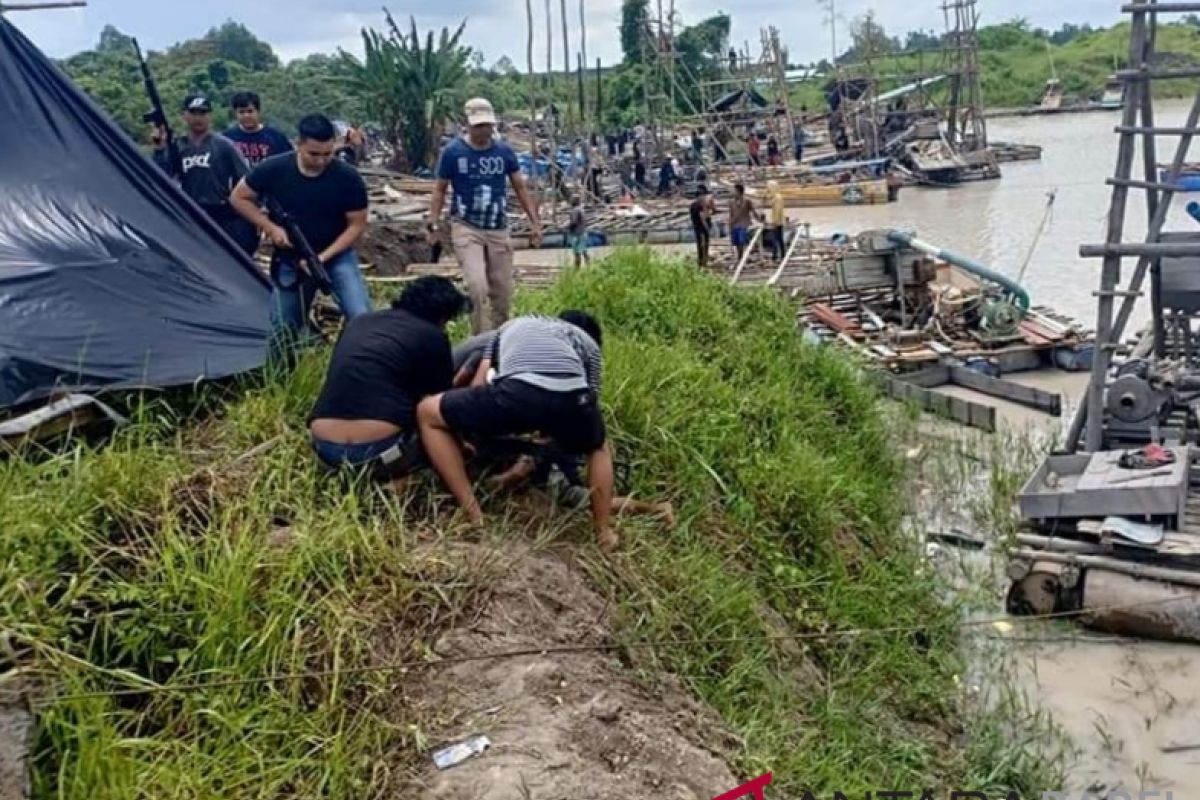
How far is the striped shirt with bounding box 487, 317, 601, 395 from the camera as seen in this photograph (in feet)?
13.9

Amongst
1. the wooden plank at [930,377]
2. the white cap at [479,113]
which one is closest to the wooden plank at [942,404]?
the wooden plank at [930,377]

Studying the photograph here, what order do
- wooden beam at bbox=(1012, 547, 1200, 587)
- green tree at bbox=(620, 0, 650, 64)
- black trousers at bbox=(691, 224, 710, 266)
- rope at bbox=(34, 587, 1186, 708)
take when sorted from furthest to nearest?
green tree at bbox=(620, 0, 650, 64)
black trousers at bbox=(691, 224, 710, 266)
wooden beam at bbox=(1012, 547, 1200, 587)
rope at bbox=(34, 587, 1186, 708)

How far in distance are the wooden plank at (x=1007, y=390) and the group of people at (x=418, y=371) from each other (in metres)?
7.33

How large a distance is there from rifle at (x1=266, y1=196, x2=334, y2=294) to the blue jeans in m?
0.05

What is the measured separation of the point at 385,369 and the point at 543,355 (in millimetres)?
588

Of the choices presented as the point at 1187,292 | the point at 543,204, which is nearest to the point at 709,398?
the point at 1187,292

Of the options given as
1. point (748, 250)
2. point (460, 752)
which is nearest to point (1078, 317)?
point (748, 250)

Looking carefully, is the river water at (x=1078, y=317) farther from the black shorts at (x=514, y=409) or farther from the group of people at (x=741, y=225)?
the group of people at (x=741, y=225)

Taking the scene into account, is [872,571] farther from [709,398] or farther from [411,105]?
[411,105]

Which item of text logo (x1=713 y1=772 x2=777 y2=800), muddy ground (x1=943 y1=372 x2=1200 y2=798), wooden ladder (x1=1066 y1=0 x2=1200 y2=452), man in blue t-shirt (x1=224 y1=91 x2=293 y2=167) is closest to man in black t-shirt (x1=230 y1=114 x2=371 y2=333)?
man in blue t-shirt (x1=224 y1=91 x2=293 y2=167)

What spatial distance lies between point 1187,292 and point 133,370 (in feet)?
20.5

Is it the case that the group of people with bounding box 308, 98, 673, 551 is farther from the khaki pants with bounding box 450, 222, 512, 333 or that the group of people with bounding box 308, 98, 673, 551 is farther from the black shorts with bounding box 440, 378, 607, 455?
the khaki pants with bounding box 450, 222, 512, 333

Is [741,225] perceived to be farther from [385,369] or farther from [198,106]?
[385,369]

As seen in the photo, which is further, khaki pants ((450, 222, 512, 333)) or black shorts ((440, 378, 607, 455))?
khaki pants ((450, 222, 512, 333))
